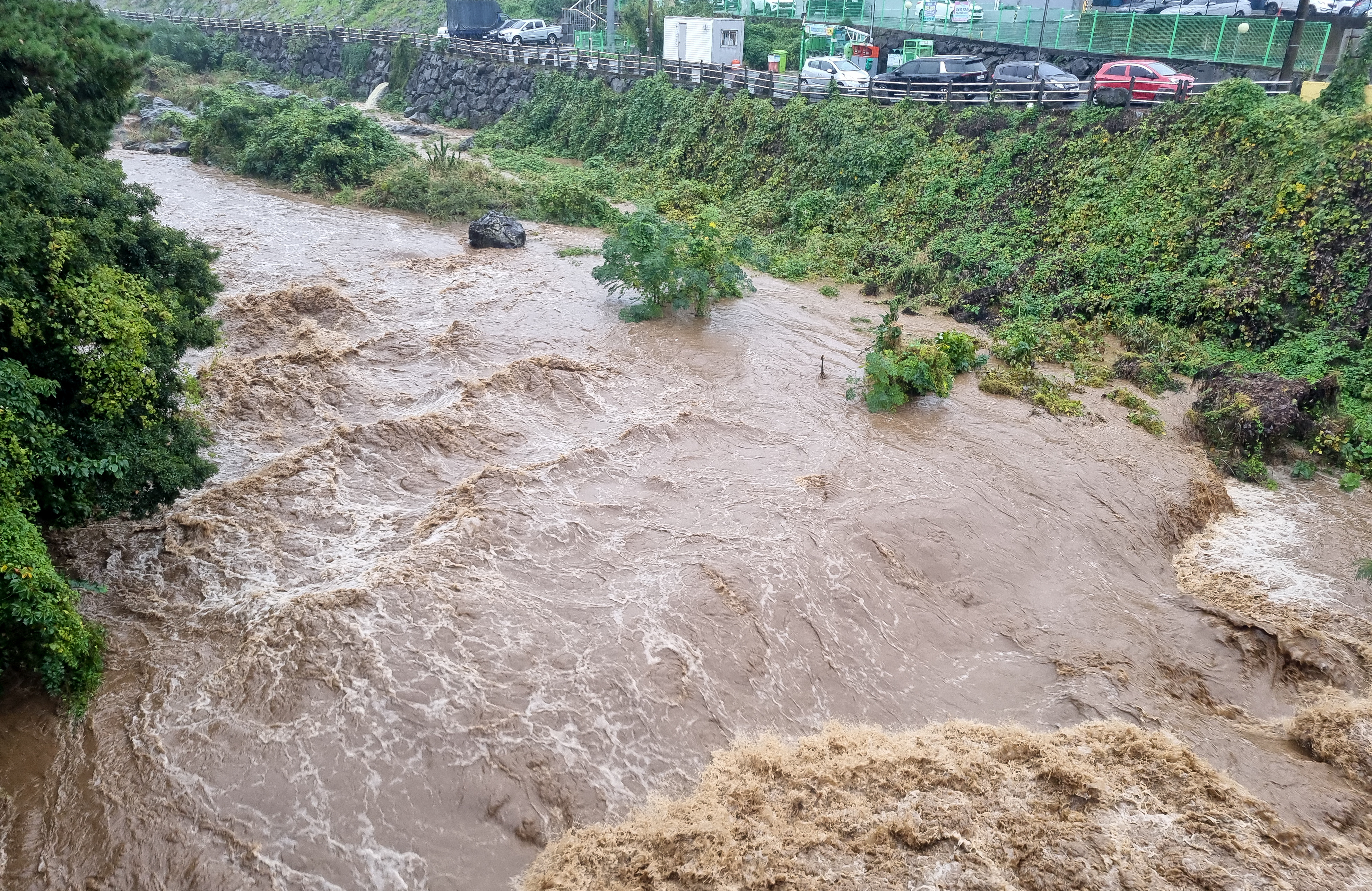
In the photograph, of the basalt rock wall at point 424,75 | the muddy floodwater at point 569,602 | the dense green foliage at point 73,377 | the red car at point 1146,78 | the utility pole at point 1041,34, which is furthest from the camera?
the basalt rock wall at point 424,75

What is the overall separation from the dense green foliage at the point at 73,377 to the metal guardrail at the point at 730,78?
63.7 feet

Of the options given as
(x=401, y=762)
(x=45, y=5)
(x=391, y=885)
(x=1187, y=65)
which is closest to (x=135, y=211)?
(x=45, y=5)

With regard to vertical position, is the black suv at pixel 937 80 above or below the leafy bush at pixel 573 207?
above

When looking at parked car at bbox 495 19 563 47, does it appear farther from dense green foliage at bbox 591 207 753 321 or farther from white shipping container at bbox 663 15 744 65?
dense green foliage at bbox 591 207 753 321

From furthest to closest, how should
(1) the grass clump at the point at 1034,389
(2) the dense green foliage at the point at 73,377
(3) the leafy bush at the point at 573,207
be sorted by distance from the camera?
(3) the leafy bush at the point at 573,207 < (1) the grass clump at the point at 1034,389 < (2) the dense green foliage at the point at 73,377

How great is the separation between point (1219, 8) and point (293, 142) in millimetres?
31064

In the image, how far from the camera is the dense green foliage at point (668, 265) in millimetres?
17125

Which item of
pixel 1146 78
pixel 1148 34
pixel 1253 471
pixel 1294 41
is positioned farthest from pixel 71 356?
pixel 1148 34

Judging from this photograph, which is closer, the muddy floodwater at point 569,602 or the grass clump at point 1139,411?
the muddy floodwater at point 569,602

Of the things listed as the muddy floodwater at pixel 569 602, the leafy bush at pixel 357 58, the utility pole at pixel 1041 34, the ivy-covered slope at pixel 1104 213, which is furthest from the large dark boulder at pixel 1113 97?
the leafy bush at pixel 357 58

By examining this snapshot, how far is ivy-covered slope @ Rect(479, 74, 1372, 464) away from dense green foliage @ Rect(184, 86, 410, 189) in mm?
9776

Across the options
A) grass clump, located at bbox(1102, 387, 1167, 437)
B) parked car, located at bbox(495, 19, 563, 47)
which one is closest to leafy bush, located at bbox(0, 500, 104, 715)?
grass clump, located at bbox(1102, 387, 1167, 437)

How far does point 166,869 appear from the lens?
643 cm

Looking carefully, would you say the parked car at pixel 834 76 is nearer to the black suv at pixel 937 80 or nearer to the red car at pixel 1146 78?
the black suv at pixel 937 80
